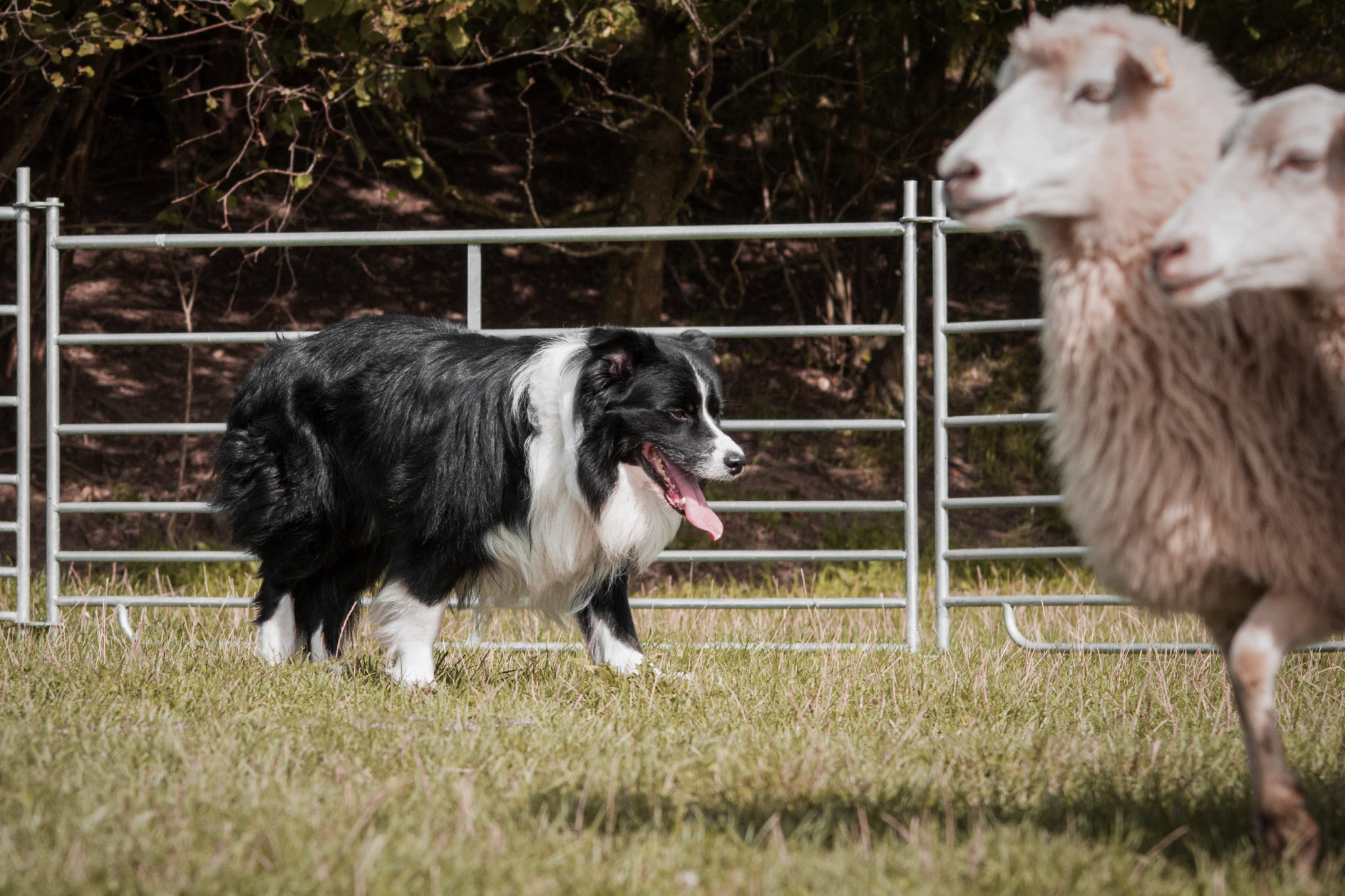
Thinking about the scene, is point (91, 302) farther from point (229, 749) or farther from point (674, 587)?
point (229, 749)

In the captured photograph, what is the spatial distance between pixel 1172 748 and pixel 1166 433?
3.61ft

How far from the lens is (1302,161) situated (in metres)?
2.25

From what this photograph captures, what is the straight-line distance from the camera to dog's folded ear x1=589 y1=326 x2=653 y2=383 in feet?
13.7

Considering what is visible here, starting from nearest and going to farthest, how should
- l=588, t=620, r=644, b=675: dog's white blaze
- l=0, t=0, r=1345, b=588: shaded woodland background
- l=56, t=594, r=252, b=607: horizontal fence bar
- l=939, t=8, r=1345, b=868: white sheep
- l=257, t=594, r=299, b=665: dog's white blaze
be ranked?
l=939, t=8, r=1345, b=868: white sheep, l=588, t=620, r=644, b=675: dog's white blaze, l=257, t=594, r=299, b=665: dog's white blaze, l=56, t=594, r=252, b=607: horizontal fence bar, l=0, t=0, r=1345, b=588: shaded woodland background

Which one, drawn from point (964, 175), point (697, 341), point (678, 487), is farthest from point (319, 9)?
point (964, 175)

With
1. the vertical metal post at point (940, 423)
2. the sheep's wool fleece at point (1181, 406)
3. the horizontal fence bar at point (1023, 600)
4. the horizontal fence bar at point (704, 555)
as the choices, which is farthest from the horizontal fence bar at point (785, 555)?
the sheep's wool fleece at point (1181, 406)

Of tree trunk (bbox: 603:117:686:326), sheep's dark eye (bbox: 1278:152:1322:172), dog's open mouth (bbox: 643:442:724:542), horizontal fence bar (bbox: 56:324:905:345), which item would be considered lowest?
dog's open mouth (bbox: 643:442:724:542)

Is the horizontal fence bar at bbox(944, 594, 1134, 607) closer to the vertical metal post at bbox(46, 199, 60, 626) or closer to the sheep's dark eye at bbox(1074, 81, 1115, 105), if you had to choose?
the sheep's dark eye at bbox(1074, 81, 1115, 105)

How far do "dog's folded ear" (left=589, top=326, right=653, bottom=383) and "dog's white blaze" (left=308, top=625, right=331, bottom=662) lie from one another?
158cm

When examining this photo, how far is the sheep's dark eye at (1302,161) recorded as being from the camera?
2242 mm

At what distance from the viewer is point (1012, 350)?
1110 centimetres

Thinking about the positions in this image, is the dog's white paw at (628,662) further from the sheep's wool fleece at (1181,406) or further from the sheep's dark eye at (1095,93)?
the sheep's dark eye at (1095,93)

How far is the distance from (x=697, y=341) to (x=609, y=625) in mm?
1057

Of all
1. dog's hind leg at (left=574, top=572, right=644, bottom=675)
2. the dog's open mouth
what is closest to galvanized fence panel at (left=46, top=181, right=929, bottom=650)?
dog's hind leg at (left=574, top=572, right=644, bottom=675)
